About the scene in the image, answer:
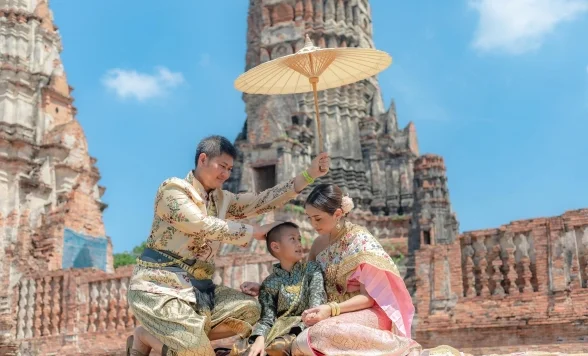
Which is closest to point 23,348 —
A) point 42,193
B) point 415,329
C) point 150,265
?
point 42,193

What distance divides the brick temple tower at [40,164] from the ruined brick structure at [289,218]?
42 mm

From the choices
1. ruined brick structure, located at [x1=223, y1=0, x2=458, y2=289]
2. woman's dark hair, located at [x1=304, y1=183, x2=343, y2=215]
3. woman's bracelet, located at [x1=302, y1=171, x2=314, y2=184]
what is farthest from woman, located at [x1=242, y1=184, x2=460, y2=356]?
ruined brick structure, located at [x1=223, y1=0, x2=458, y2=289]

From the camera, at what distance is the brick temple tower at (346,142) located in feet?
104

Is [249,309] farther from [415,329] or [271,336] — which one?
[415,329]

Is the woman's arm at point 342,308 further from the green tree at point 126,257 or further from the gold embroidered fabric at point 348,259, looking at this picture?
the green tree at point 126,257

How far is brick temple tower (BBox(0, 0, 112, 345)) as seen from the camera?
20844 millimetres

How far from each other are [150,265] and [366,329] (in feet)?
5.28

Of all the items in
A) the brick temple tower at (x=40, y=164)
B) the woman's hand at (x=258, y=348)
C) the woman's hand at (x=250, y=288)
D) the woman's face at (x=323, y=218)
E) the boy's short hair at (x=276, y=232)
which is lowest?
the woman's hand at (x=258, y=348)

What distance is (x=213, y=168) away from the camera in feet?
17.4

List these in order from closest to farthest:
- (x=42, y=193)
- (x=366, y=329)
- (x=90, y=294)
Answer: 1. (x=366, y=329)
2. (x=90, y=294)
3. (x=42, y=193)

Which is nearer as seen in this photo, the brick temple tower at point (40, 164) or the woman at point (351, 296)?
the woman at point (351, 296)

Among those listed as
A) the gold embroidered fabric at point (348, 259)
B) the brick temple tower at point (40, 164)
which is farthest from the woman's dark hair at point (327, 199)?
the brick temple tower at point (40, 164)

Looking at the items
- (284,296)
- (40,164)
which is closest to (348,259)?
(284,296)

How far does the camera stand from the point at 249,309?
5164 mm
